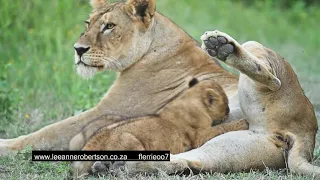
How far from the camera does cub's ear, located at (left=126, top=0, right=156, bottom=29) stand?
5551mm

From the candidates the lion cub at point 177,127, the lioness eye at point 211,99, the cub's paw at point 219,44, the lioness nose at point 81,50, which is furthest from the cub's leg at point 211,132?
the lioness nose at point 81,50

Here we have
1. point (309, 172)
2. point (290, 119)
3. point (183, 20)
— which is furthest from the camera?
point (183, 20)

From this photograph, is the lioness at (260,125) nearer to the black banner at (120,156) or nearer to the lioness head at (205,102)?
the black banner at (120,156)

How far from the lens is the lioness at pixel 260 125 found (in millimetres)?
4623

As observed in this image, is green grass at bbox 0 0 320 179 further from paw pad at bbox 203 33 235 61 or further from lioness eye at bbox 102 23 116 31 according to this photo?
lioness eye at bbox 102 23 116 31

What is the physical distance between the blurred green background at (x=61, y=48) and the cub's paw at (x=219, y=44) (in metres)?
1.87

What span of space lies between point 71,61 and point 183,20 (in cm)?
355

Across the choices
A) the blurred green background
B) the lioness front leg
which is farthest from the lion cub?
the blurred green background

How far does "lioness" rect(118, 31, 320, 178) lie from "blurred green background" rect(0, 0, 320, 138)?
1.83 metres

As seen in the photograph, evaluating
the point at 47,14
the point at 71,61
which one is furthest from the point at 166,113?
the point at 47,14

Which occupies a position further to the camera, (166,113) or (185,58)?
(185,58)

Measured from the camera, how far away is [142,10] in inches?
220

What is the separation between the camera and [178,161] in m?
4.51

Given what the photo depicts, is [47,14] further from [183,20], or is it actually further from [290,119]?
[290,119]
